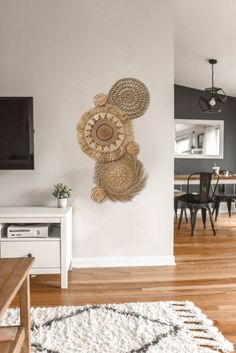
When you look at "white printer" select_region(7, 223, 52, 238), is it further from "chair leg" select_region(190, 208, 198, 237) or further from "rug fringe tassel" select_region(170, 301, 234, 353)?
"chair leg" select_region(190, 208, 198, 237)

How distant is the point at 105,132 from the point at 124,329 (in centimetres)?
180

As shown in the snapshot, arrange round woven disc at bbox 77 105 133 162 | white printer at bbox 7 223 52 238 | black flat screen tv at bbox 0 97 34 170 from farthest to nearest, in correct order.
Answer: round woven disc at bbox 77 105 133 162 < black flat screen tv at bbox 0 97 34 170 < white printer at bbox 7 223 52 238

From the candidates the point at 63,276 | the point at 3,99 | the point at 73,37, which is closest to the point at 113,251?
the point at 63,276

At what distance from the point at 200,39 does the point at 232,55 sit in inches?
28.0

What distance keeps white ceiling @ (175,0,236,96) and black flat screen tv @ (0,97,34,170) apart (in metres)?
2.15

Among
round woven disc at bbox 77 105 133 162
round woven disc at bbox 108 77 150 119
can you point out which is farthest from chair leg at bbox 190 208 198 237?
round woven disc at bbox 108 77 150 119

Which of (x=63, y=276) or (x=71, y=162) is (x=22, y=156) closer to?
(x=71, y=162)

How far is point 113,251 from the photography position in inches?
123

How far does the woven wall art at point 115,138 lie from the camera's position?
305 cm

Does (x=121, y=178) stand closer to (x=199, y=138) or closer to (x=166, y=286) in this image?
(x=166, y=286)

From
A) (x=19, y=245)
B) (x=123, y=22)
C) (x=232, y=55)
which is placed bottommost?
(x=19, y=245)

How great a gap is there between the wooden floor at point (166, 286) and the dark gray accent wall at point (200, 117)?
10.5 feet

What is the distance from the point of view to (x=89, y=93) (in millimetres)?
3041

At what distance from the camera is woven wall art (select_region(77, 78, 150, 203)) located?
3051mm
